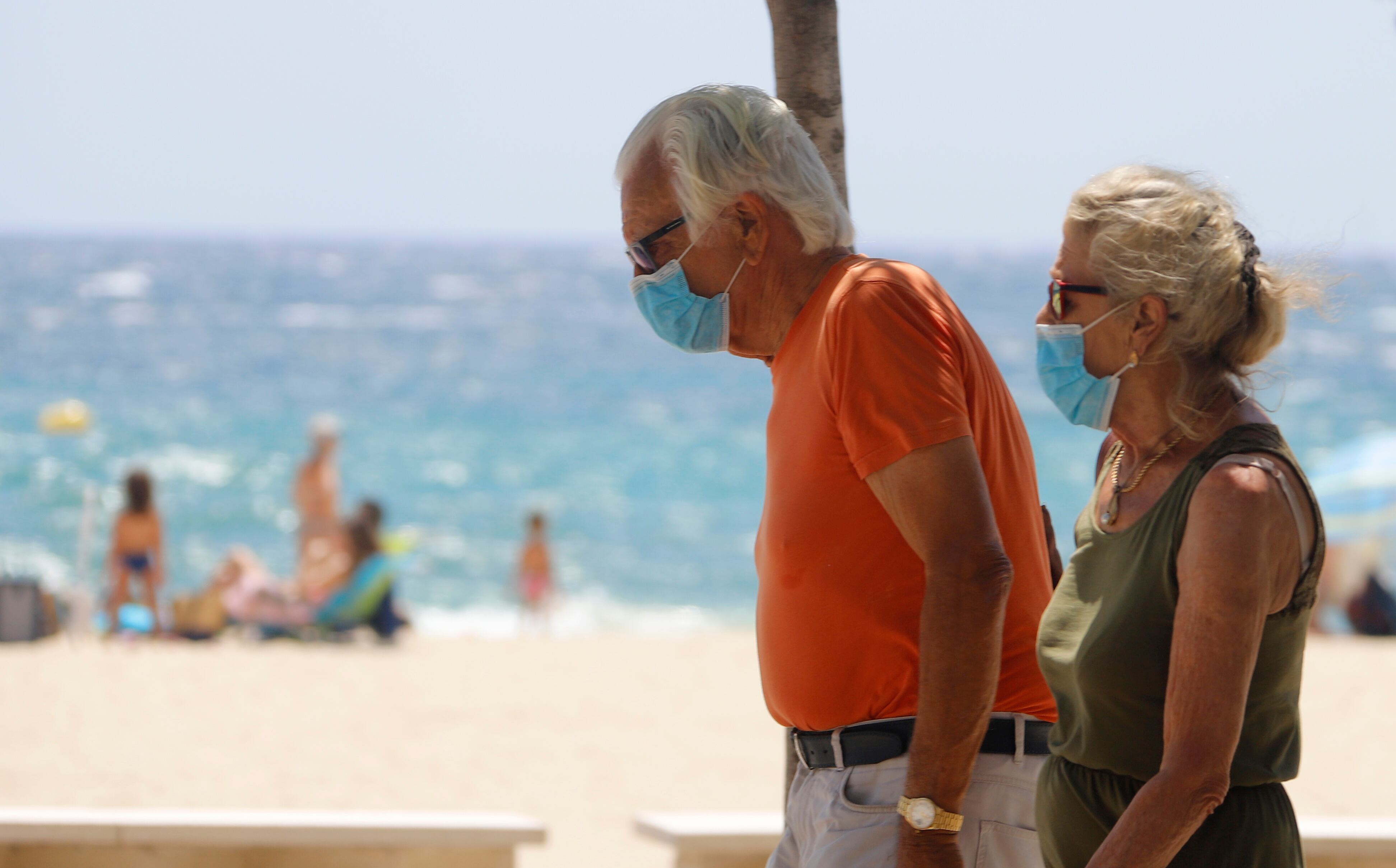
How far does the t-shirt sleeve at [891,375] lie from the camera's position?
165cm

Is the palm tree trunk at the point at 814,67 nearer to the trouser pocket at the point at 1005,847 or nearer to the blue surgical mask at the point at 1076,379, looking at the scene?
the blue surgical mask at the point at 1076,379

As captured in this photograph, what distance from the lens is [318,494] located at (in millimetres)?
12578

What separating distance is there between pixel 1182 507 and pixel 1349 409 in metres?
38.6

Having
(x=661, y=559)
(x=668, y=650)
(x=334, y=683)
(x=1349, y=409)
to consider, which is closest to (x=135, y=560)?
(x=334, y=683)

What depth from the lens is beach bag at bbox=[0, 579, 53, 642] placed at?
35.5ft

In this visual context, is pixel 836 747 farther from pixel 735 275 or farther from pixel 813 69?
pixel 813 69

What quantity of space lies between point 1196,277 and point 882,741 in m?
0.70

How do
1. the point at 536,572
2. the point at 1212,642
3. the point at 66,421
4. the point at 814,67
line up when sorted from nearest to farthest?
the point at 1212,642, the point at 814,67, the point at 66,421, the point at 536,572

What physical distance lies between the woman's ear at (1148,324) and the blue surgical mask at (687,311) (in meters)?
0.55

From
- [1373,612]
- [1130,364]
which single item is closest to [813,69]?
[1130,364]

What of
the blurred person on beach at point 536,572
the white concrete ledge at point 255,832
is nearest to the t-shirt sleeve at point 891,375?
the white concrete ledge at point 255,832

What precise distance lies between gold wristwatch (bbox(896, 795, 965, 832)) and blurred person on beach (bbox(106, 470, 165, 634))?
437 inches

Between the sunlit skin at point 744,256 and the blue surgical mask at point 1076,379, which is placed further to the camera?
the sunlit skin at point 744,256

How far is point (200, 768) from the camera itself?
24.6 ft
